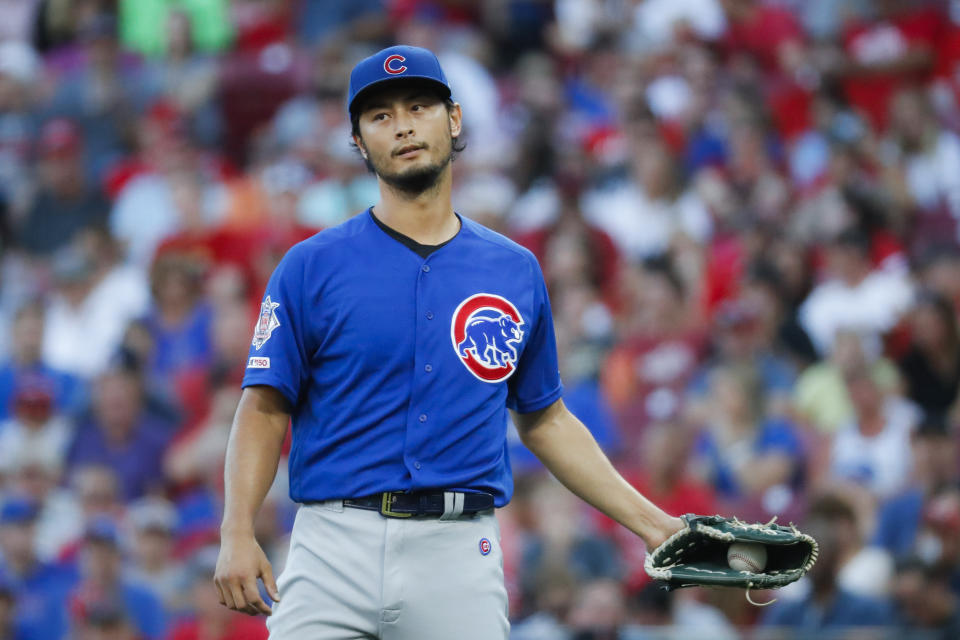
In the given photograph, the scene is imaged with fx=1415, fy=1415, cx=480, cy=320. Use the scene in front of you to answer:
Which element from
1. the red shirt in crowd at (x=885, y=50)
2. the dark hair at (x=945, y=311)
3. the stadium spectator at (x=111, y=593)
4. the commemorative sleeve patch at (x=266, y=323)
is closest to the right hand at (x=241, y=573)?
the commemorative sleeve patch at (x=266, y=323)

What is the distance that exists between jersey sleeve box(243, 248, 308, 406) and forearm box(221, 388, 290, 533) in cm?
5

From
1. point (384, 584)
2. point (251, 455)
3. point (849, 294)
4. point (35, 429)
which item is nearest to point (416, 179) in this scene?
point (251, 455)

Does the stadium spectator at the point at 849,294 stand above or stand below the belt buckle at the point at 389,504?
above

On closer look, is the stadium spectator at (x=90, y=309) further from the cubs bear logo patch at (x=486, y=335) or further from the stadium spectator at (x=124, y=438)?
the cubs bear logo patch at (x=486, y=335)

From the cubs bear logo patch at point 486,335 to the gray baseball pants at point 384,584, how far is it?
396mm

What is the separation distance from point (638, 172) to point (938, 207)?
1951mm

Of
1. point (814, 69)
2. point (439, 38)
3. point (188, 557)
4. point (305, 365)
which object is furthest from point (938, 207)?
point (305, 365)

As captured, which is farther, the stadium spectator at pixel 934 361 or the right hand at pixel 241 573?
the stadium spectator at pixel 934 361

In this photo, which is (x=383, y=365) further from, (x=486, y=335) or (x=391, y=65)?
(x=391, y=65)

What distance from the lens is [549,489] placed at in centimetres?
736

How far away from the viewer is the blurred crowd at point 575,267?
7.02m

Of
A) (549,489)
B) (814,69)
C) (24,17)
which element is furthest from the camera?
(24,17)

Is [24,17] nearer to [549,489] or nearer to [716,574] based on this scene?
[549,489]

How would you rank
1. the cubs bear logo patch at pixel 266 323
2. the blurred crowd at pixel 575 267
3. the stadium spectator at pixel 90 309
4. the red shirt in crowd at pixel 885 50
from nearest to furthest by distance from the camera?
the cubs bear logo patch at pixel 266 323
the blurred crowd at pixel 575 267
the stadium spectator at pixel 90 309
the red shirt in crowd at pixel 885 50
